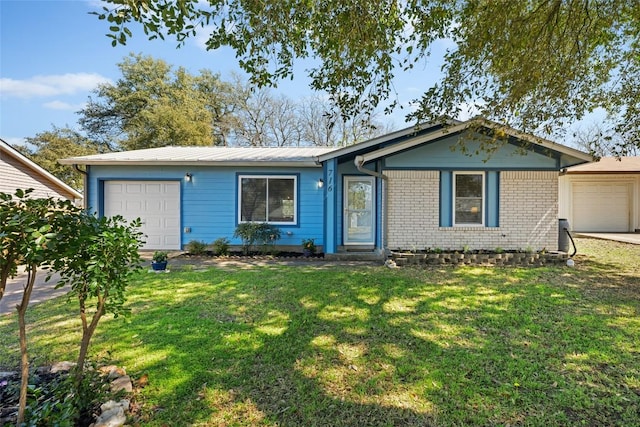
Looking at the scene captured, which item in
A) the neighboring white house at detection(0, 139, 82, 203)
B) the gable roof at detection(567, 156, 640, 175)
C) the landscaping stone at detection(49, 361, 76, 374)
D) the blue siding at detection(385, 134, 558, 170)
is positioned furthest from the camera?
the gable roof at detection(567, 156, 640, 175)

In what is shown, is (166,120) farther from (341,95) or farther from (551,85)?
(551,85)

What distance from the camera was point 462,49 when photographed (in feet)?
18.0

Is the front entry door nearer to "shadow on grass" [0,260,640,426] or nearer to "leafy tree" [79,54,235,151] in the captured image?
"shadow on grass" [0,260,640,426]

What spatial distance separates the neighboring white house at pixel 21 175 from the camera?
1136 cm

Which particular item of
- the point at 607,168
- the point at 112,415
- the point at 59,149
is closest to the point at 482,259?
the point at 112,415

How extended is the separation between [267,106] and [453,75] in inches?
961

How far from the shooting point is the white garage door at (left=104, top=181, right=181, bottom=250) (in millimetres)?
10047

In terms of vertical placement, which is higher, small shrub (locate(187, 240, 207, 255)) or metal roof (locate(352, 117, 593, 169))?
metal roof (locate(352, 117, 593, 169))

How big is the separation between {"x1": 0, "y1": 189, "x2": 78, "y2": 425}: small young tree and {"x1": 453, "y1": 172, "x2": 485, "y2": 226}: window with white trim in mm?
8487

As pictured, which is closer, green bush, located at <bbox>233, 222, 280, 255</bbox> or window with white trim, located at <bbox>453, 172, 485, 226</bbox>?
window with white trim, located at <bbox>453, 172, 485, 226</bbox>

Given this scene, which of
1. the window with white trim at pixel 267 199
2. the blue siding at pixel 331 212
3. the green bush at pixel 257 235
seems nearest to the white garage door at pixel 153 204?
the window with white trim at pixel 267 199

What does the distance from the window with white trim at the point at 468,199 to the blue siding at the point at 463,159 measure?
0.98 feet

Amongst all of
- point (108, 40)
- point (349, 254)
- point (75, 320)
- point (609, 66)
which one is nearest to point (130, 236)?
point (108, 40)

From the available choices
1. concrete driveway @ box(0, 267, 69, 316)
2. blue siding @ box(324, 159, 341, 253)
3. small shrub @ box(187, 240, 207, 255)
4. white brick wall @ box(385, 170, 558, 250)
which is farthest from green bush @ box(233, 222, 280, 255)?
concrete driveway @ box(0, 267, 69, 316)
